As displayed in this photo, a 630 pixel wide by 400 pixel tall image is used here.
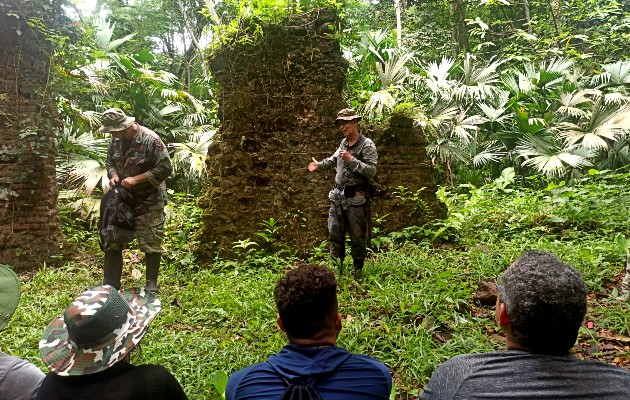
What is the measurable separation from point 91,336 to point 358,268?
3.75 m

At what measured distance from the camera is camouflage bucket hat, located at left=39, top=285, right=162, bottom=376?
1613mm

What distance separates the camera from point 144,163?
459cm

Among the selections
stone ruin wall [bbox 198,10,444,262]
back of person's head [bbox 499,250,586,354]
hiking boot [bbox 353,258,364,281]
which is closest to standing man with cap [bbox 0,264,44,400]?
back of person's head [bbox 499,250,586,354]

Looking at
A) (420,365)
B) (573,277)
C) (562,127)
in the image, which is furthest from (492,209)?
(573,277)

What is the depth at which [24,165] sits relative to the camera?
633cm

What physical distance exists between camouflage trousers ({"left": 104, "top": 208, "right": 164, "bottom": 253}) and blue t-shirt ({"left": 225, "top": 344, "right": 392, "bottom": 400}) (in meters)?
3.28

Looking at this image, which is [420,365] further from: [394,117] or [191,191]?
[191,191]

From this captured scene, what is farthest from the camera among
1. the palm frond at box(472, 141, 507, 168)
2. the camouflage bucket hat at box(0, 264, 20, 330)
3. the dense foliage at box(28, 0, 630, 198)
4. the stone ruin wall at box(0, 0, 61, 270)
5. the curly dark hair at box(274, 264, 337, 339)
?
the palm frond at box(472, 141, 507, 168)

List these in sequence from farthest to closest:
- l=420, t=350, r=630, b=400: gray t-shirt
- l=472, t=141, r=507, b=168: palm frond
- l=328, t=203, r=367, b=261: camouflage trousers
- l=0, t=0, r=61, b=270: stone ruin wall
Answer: l=472, t=141, r=507, b=168: palm frond → l=0, t=0, r=61, b=270: stone ruin wall → l=328, t=203, r=367, b=261: camouflage trousers → l=420, t=350, r=630, b=400: gray t-shirt

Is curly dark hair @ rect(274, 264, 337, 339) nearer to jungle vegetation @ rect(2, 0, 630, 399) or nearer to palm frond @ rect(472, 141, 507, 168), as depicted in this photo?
jungle vegetation @ rect(2, 0, 630, 399)

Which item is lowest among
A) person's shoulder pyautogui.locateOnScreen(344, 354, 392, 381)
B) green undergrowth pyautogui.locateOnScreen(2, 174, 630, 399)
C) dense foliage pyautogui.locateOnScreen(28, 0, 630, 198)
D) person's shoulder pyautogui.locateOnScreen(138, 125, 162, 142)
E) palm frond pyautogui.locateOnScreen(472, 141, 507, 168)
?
green undergrowth pyautogui.locateOnScreen(2, 174, 630, 399)

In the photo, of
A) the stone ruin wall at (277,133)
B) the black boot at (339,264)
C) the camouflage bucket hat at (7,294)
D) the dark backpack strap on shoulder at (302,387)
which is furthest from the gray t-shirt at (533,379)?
the stone ruin wall at (277,133)

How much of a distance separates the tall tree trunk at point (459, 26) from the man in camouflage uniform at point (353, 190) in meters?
12.0

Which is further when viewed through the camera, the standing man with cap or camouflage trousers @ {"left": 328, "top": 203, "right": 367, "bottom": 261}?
camouflage trousers @ {"left": 328, "top": 203, "right": 367, "bottom": 261}
